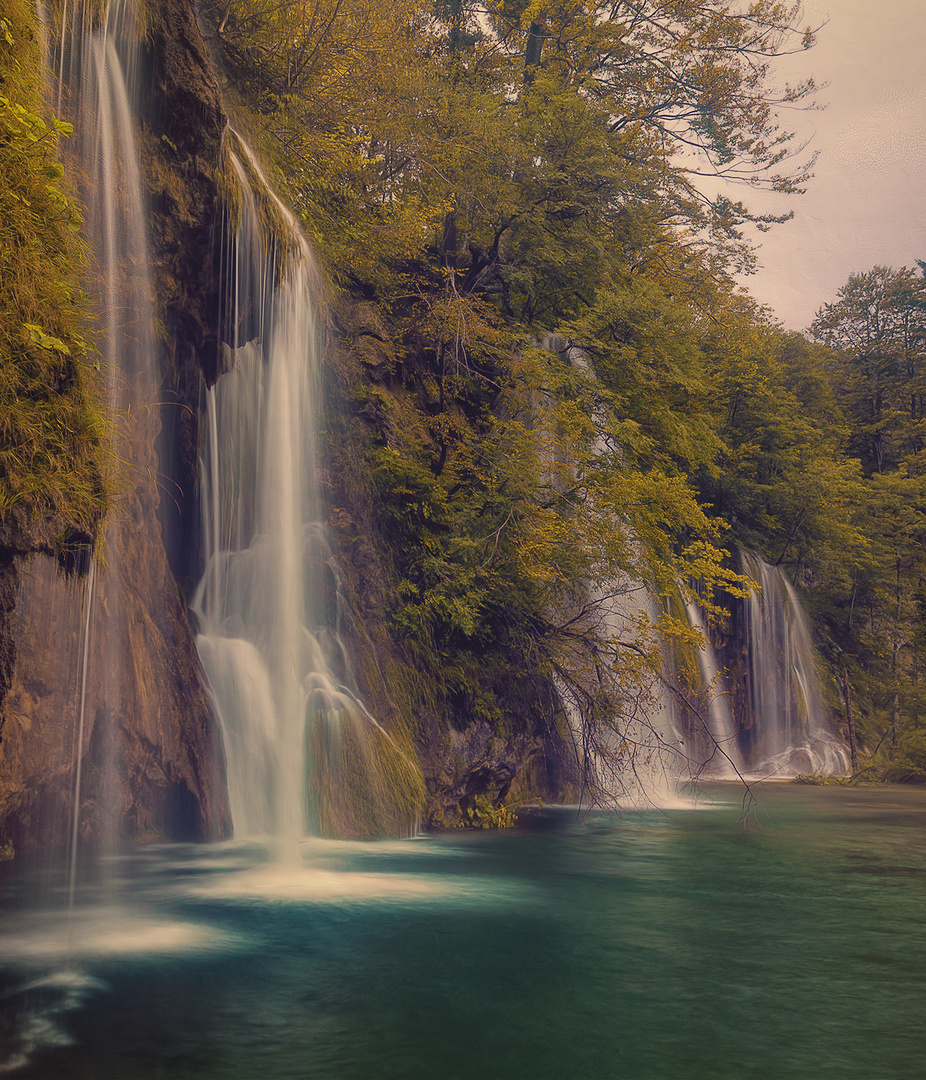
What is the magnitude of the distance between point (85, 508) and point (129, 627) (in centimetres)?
A: 240

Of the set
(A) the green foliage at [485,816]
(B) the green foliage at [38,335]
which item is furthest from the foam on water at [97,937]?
(A) the green foliage at [485,816]

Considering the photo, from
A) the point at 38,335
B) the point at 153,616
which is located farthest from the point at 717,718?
the point at 38,335

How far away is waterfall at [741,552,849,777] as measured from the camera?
24.9 metres

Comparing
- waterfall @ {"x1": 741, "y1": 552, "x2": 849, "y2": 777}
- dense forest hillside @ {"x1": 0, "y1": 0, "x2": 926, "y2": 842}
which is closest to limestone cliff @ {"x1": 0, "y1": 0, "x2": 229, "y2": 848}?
dense forest hillside @ {"x1": 0, "y1": 0, "x2": 926, "y2": 842}

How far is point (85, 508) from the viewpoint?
21.4ft

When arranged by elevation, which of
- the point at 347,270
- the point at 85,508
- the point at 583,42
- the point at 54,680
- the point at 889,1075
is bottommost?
the point at 889,1075

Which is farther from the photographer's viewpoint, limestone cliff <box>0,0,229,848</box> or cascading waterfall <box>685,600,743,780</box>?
cascading waterfall <box>685,600,743,780</box>

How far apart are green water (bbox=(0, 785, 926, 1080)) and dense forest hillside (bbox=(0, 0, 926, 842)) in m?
3.02

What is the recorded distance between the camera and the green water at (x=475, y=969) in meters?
4.58

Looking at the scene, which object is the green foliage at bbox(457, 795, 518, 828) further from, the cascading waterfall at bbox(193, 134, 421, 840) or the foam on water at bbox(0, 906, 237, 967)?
the foam on water at bbox(0, 906, 237, 967)

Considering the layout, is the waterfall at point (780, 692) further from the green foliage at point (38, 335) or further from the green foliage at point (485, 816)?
the green foliage at point (38, 335)

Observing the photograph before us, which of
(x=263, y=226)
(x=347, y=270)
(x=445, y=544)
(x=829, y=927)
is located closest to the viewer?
(x=829, y=927)

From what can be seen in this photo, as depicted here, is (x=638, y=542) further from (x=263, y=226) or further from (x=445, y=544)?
(x=263, y=226)

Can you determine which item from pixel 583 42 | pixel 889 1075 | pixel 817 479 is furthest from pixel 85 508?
pixel 817 479
